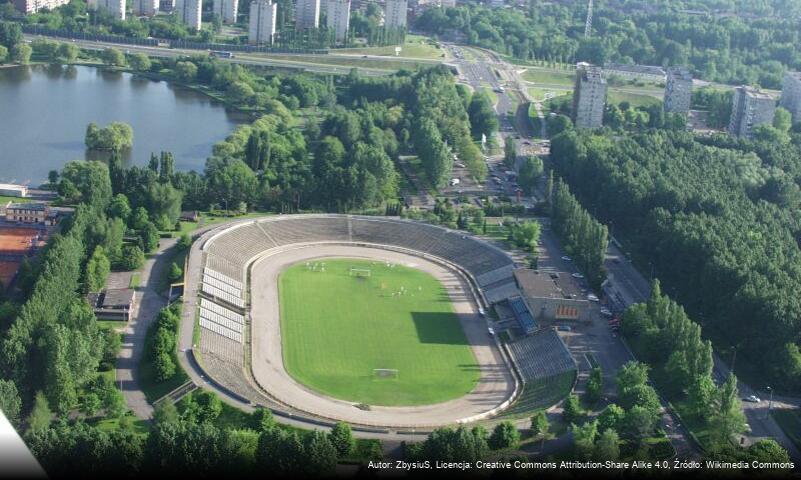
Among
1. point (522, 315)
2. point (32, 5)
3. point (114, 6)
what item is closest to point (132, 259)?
point (522, 315)

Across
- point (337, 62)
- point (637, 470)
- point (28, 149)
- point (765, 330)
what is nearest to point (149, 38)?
point (337, 62)

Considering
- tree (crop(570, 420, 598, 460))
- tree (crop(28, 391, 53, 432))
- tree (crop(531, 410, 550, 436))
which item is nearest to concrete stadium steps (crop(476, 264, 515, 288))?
tree (crop(531, 410, 550, 436))

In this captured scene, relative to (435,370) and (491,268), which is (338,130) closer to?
(491,268)

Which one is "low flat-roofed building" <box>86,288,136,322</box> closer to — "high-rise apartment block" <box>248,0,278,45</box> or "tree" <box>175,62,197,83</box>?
"tree" <box>175,62,197,83</box>

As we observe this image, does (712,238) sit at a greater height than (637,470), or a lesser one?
greater

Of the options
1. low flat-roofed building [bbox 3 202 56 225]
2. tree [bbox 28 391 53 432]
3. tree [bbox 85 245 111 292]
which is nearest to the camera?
tree [bbox 28 391 53 432]

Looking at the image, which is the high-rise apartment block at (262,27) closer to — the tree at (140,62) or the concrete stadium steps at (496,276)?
the tree at (140,62)
